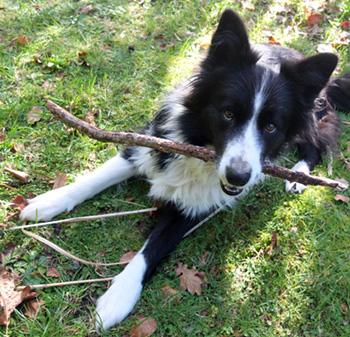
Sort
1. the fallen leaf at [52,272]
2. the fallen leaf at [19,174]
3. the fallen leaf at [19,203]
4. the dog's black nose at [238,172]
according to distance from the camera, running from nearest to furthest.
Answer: the dog's black nose at [238,172] < the fallen leaf at [52,272] < the fallen leaf at [19,203] < the fallen leaf at [19,174]

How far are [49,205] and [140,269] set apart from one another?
913mm

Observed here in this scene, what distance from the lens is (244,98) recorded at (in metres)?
2.30

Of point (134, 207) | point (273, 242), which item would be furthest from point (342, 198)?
point (134, 207)

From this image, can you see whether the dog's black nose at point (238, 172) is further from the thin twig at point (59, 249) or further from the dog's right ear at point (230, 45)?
the thin twig at point (59, 249)

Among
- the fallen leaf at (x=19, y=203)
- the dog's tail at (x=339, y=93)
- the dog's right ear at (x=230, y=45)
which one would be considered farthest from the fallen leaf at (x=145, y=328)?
the dog's tail at (x=339, y=93)

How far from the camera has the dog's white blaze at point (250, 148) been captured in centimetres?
214

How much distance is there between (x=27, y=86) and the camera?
11.5 ft

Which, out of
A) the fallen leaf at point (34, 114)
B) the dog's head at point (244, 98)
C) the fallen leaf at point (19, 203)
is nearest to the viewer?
the dog's head at point (244, 98)

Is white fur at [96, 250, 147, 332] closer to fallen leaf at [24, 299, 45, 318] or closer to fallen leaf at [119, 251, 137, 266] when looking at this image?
fallen leaf at [119, 251, 137, 266]

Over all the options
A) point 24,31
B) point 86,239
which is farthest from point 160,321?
point 24,31

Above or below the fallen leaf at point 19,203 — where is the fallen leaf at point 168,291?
below

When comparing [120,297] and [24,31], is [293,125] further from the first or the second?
[24,31]

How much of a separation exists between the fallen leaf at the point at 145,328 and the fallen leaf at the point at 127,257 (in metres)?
0.44

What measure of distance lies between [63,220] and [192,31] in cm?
320
